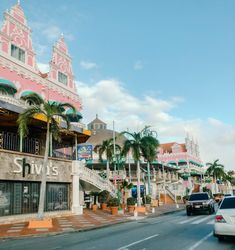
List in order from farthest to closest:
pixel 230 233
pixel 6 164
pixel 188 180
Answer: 1. pixel 188 180
2. pixel 6 164
3. pixel 230 233

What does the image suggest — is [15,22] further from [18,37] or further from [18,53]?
[18,53]

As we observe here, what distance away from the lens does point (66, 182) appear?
2817cm

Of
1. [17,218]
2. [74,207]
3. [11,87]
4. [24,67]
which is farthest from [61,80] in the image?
[17,218]

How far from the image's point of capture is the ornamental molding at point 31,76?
90.6 ft

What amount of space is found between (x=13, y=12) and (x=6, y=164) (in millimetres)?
16461

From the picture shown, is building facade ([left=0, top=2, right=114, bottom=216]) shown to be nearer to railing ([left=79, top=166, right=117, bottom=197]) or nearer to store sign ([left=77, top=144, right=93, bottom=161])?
railing ([left=79, top=166, right=117, bottom=197])

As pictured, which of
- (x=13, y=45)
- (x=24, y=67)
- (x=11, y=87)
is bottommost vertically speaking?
(x=11, y=87)

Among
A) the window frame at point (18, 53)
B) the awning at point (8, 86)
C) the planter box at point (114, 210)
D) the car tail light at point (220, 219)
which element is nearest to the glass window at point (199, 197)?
the planter box at point (114, 210)

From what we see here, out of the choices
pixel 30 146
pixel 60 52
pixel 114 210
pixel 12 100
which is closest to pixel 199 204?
pixel 114 210

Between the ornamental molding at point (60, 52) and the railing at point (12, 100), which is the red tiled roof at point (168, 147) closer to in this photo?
the ornamental molding at point (60, 52)

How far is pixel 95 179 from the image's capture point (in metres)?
32.8

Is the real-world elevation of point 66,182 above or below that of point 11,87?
below

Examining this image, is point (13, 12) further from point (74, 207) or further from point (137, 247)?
point (137, 247)

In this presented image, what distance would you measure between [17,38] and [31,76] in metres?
3.78
